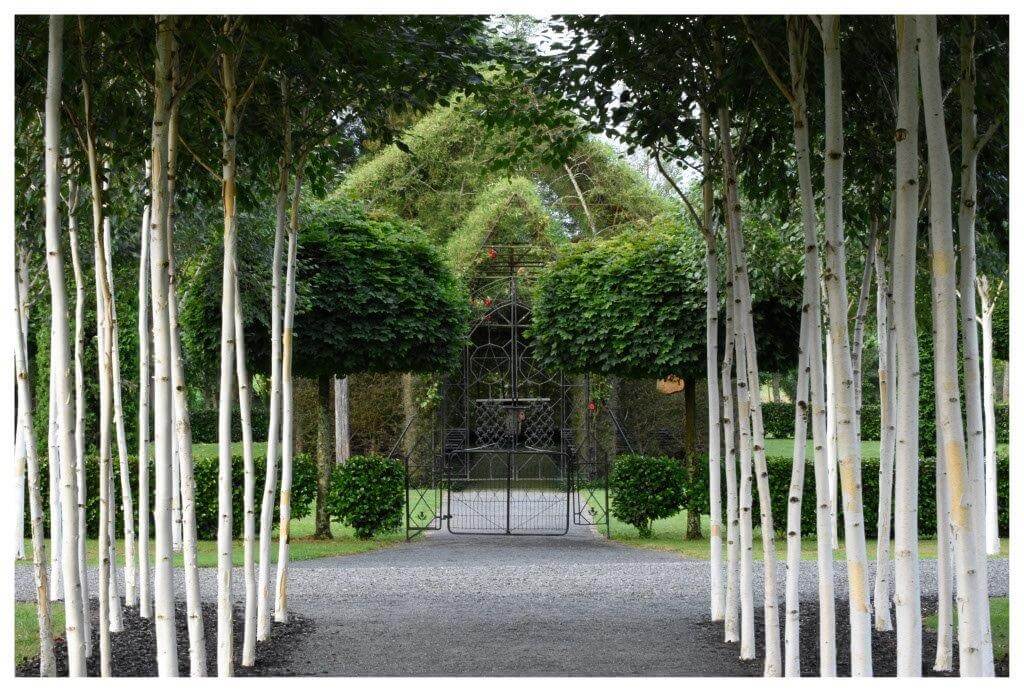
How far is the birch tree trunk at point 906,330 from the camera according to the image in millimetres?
2754

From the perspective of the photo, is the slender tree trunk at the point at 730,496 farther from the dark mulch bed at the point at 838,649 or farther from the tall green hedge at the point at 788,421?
the tall green hedge at the point at 788,421

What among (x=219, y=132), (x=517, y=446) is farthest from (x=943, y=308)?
(x=517, y=446)

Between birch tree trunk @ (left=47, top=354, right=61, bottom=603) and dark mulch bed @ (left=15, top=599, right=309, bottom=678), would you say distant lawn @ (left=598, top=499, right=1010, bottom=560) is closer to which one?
dark mulch bed @ (left=15, top=599, right=309, bottom=678)

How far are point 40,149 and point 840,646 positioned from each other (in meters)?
4.99

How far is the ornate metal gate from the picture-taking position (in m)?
12.9

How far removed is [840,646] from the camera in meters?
5.07

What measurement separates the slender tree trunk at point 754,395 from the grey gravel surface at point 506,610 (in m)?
0.56

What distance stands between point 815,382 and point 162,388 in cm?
219

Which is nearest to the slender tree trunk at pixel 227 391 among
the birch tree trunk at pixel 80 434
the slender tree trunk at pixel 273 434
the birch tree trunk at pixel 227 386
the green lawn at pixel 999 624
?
the birch tree trunk at pixel 227 386

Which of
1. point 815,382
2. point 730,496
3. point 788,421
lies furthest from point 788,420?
point 815,382

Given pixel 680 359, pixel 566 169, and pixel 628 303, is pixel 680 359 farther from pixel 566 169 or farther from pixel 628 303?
pixel 566 169

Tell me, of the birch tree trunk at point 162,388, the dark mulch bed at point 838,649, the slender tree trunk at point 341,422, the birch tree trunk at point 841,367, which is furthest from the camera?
the slender tree trunk at point 341,422

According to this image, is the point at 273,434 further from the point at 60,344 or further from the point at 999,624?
the point at 999,624

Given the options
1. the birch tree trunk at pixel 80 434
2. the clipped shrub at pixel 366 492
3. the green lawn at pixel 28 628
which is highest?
the birch tree trunk at pixel 80 434
